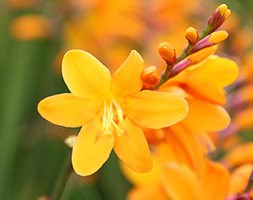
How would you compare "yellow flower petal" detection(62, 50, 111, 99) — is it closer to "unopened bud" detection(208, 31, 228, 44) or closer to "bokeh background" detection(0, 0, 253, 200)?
"unopened bud" detection(208, 31, 228, 44)

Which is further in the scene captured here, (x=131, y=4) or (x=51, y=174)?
(x=131, y=4)

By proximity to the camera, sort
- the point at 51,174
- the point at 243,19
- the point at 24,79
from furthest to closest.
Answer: the point at 243,19 → the point at 24,79 → the point at 51,174

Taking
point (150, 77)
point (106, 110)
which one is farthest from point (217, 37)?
point (106, 110)

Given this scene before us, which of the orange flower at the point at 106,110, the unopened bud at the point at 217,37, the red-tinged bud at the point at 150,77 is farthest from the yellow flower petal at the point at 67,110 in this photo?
the unopened bud at the point at 217,37

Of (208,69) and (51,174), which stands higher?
(208,69)

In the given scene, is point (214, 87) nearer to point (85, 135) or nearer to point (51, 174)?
point (85, 135)

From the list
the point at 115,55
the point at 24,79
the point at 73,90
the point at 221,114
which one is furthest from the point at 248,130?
the point at 73,90

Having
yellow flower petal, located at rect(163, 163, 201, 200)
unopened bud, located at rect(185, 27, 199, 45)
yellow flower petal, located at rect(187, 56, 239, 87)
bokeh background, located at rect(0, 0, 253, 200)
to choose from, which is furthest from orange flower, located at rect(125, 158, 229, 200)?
bokeh background, located at rect(0, 0, 253, 200)
